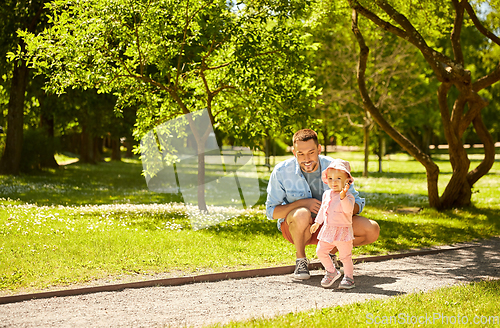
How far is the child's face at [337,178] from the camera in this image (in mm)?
5102

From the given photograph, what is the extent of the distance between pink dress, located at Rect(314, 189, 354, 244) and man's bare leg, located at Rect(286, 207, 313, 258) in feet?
1.37

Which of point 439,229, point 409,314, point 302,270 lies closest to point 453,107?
point 439,229

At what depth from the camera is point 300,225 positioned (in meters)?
5.65

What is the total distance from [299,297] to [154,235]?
163 inches

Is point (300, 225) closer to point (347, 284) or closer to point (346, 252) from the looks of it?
point (346, 252)

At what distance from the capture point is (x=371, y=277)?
240 inches

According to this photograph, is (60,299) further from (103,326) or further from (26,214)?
(26,214)

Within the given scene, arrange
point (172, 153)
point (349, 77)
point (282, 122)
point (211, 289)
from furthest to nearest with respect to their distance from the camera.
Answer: point (349, 77) → point (172, 153) → point (282, 122) → point (211, 289)

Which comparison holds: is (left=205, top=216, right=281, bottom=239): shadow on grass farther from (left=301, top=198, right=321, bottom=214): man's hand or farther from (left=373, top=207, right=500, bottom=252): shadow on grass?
(left=301, top=198, right=321, bottom=214): man's hand

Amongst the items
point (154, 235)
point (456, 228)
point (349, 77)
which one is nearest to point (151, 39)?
point (154, 235)

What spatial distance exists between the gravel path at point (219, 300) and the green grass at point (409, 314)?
289mm

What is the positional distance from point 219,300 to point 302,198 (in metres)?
1.71

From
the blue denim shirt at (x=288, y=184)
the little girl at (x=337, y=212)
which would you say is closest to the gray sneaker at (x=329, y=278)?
the little girl at (x=337, y=212)

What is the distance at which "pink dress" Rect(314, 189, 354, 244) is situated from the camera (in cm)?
516
